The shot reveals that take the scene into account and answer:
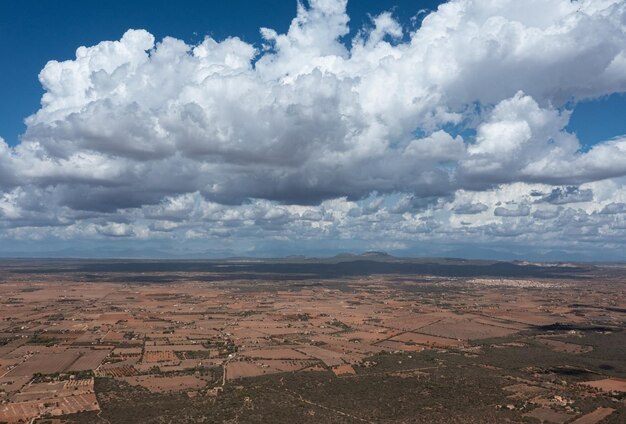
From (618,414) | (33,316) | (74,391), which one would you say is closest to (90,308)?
(33,316)

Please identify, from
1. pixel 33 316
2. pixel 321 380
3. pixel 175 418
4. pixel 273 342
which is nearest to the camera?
pixel 175 418

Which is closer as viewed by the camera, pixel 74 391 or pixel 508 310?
pixel 74 391

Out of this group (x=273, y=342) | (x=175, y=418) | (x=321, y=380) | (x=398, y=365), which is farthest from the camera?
(x=273, y=342)

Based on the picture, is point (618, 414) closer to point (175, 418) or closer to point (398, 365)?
point (398, 365)

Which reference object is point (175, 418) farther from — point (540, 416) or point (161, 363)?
point (540, 416)

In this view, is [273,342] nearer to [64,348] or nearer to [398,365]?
[398,365]

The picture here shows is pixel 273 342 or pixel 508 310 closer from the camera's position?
pixel 273 342

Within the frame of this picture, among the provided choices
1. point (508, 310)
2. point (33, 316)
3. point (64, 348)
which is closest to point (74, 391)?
point (64, 348)

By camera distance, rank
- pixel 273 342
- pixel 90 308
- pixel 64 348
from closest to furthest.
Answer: pixel 64 348, pixel 273 342, pixel 90 308

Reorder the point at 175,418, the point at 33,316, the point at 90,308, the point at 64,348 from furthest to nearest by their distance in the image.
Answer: the point at 90,308
the point at 33,316
the point at 64,348
the point at 175,418
